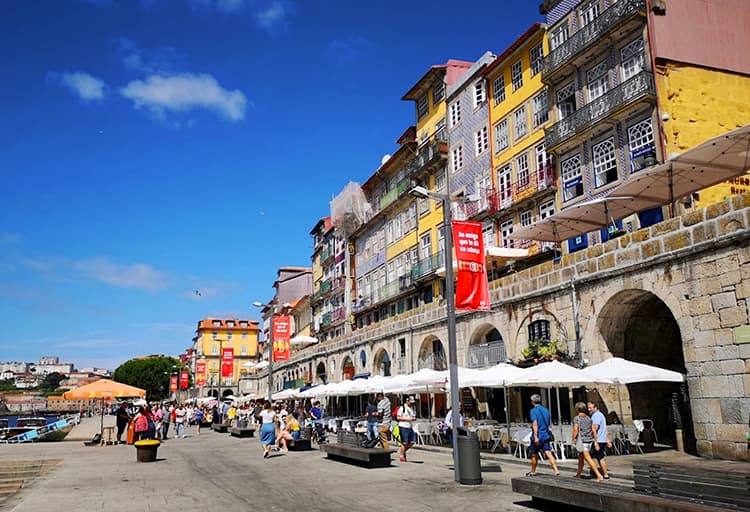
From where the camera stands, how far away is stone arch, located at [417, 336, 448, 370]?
92.6ft

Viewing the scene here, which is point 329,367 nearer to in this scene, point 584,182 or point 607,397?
point 584,182

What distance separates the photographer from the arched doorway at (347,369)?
39500 millimetres

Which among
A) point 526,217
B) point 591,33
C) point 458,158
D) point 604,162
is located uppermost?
point 591,33

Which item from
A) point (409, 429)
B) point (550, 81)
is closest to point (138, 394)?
point (409, 429)

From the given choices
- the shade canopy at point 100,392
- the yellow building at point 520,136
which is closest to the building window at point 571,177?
the yellow building at point 520,136

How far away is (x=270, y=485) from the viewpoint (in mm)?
12000

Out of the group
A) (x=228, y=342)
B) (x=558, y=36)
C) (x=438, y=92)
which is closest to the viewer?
(x=558, y=36)

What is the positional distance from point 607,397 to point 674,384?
235cm

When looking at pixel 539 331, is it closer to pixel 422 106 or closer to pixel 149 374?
pixel 422 106

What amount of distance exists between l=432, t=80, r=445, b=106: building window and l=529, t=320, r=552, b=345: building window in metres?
20.1

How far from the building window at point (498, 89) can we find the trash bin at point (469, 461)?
23.8 m

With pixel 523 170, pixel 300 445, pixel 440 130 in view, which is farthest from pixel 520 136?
pixel 300 445

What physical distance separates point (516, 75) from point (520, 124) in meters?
2.49

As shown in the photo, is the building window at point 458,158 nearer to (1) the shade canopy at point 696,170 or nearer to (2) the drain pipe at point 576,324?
(1) the shade canopy at point 696,170
